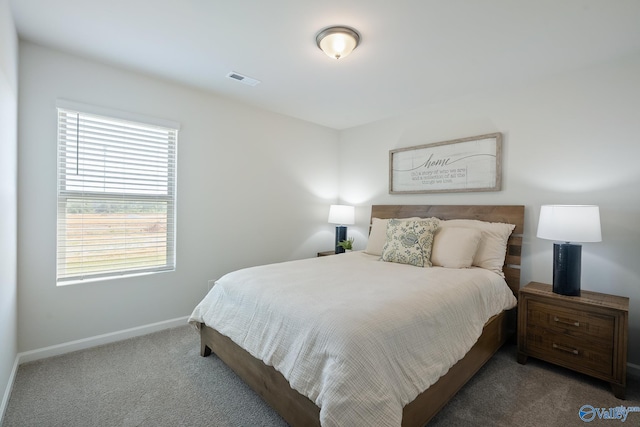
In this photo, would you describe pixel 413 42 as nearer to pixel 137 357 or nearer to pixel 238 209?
pixel 238 209

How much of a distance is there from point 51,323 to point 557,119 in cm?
460

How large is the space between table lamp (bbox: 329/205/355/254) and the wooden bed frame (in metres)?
1.06

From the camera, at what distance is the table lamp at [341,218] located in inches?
157

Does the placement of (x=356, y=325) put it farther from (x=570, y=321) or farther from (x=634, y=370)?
(x=634, y=370)

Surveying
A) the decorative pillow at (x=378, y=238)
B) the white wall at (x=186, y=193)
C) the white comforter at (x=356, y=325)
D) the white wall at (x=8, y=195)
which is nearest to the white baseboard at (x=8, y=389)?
the white wall at (x=8, y=195)

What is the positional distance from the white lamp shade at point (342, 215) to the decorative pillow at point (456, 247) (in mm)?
1459

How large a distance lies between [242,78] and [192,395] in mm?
A: 2602

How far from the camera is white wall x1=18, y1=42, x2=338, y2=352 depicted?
7.31ft

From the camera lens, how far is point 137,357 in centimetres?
232

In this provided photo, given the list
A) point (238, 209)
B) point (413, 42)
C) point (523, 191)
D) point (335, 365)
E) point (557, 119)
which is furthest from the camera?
point (238, 209)

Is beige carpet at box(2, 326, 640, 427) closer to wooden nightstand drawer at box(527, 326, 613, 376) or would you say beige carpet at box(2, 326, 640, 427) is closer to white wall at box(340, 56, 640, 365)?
wooden nightstand drawer at box(527, 326, 613, 376)

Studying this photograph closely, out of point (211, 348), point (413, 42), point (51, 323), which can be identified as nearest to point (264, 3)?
point (413, 42)

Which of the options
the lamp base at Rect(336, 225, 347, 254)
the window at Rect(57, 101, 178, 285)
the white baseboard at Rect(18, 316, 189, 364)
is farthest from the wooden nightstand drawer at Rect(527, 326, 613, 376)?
the window at Rect(57, 101, 178, 285)

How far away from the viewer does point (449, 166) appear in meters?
3.24
